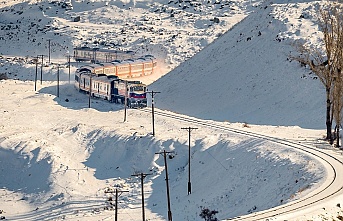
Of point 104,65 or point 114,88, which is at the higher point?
point 114,88

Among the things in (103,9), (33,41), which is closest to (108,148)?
(33,41)

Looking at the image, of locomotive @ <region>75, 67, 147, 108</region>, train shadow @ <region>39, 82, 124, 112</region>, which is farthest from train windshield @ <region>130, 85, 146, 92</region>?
train shadow @ <region>39, 82, 124, 112</region>

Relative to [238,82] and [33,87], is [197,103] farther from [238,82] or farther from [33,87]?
[33,87]

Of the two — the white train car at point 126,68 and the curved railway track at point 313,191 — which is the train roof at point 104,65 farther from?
the curved railway track at point 313,191

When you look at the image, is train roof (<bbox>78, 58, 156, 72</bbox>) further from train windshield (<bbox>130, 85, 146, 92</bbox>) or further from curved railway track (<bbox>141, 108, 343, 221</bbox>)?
curved railway track (<bbox>141, 108, 343, 221</bbox>)

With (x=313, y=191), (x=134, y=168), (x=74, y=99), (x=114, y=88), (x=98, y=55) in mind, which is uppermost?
(x=313, y=191)

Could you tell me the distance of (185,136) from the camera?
2126 inches

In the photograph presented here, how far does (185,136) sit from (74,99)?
29944mm

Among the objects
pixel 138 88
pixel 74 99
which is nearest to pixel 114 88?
pixel 138 88

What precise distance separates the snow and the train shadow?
0.19m

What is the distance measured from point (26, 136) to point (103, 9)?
92338 mm

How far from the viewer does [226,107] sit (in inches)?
2751

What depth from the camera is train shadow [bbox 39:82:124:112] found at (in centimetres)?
7144

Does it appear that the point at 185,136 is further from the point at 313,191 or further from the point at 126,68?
the point at 126,68
